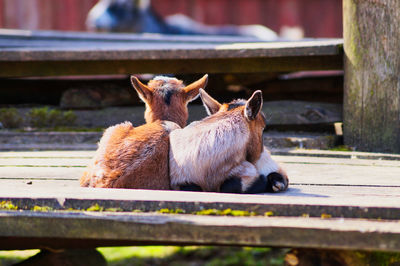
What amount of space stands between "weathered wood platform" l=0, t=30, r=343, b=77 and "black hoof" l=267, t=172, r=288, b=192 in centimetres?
206

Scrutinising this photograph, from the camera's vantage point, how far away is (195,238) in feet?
9.36

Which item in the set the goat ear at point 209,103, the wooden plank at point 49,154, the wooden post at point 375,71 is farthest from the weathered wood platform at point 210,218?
the wooden post at point 375,71

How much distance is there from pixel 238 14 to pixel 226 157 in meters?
11.6

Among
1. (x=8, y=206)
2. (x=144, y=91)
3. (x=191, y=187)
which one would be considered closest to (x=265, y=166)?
(x=191, y=187)

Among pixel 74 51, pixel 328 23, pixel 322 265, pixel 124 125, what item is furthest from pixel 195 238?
pixel 328 23

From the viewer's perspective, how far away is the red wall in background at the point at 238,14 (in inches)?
569

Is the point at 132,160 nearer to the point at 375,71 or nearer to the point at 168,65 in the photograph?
the point at 375,71

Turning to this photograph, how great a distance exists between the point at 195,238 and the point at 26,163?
2135 millimetres

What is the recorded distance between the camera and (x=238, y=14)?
14.9m

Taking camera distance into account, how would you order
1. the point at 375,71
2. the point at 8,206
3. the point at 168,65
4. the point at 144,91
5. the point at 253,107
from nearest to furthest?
1. the point at 8,206
2. the point at 253,107
3. the point at 144,91
4. the point at 375,71
5. the point at 168,65

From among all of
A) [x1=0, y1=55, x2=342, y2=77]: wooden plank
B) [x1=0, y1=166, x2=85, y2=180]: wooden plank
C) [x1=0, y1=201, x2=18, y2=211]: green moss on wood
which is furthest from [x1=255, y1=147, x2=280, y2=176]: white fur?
[x1=0, y1=55, x2=342, y2=77]: wooden plank

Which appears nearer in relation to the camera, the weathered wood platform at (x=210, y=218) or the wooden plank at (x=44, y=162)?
the weathered wood platform at (x=210, y=218)

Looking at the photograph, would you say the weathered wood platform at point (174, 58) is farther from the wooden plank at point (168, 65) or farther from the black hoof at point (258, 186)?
the black hoof at point (258, 186)

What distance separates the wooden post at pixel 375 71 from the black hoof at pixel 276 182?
174cm
